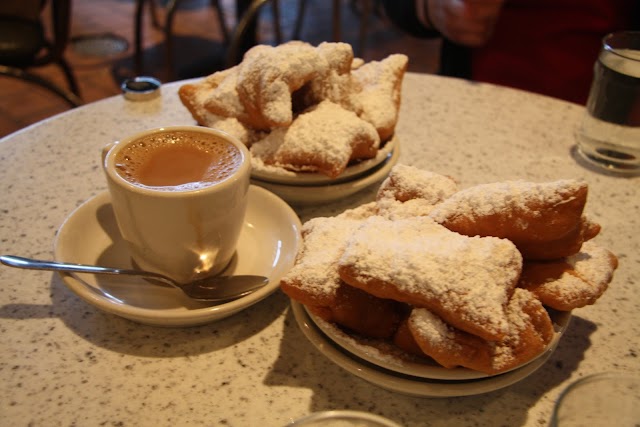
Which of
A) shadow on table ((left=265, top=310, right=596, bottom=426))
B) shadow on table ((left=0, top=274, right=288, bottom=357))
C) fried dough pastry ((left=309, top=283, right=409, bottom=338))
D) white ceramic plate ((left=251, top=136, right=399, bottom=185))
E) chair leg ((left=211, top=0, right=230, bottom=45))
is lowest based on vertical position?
chair leg ((left=211, top=0, right=230, bottom=45))

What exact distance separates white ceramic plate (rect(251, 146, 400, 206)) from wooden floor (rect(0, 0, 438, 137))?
80.5 inches

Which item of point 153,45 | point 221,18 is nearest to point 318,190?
point 221,18

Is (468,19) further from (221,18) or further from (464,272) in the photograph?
(221,18)

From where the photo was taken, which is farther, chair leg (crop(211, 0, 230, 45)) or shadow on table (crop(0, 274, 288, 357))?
chair leg (crop(211, 0, 230, 45))

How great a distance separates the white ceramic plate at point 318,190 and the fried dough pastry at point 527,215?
0.28 meters

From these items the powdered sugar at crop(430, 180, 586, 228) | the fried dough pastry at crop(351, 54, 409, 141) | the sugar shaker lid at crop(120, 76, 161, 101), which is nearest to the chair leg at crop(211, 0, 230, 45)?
the sugar shaker lid at crop(120, 76, 161, 101)

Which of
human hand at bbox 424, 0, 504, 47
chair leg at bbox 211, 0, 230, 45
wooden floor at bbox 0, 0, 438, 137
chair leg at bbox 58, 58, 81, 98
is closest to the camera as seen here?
human hand at bbox 424, 0, 504, 47

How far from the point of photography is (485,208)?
613mm

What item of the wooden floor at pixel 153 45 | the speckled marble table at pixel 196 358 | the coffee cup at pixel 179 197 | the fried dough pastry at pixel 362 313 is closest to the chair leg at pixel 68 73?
the wooden floor at pixel 153 45

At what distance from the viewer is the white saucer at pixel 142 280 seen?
0.64m

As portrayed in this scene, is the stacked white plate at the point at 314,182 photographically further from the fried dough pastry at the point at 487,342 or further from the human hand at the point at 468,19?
the human hand at the point at 468,19

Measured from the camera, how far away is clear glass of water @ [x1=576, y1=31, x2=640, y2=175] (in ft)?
3.40

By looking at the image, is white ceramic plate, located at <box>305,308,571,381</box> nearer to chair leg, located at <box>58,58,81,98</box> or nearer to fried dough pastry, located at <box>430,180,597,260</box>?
fried dough pastry, located at <box>430,180,597,260</box>

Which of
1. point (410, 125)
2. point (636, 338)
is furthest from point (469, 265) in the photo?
point (410, 125)
